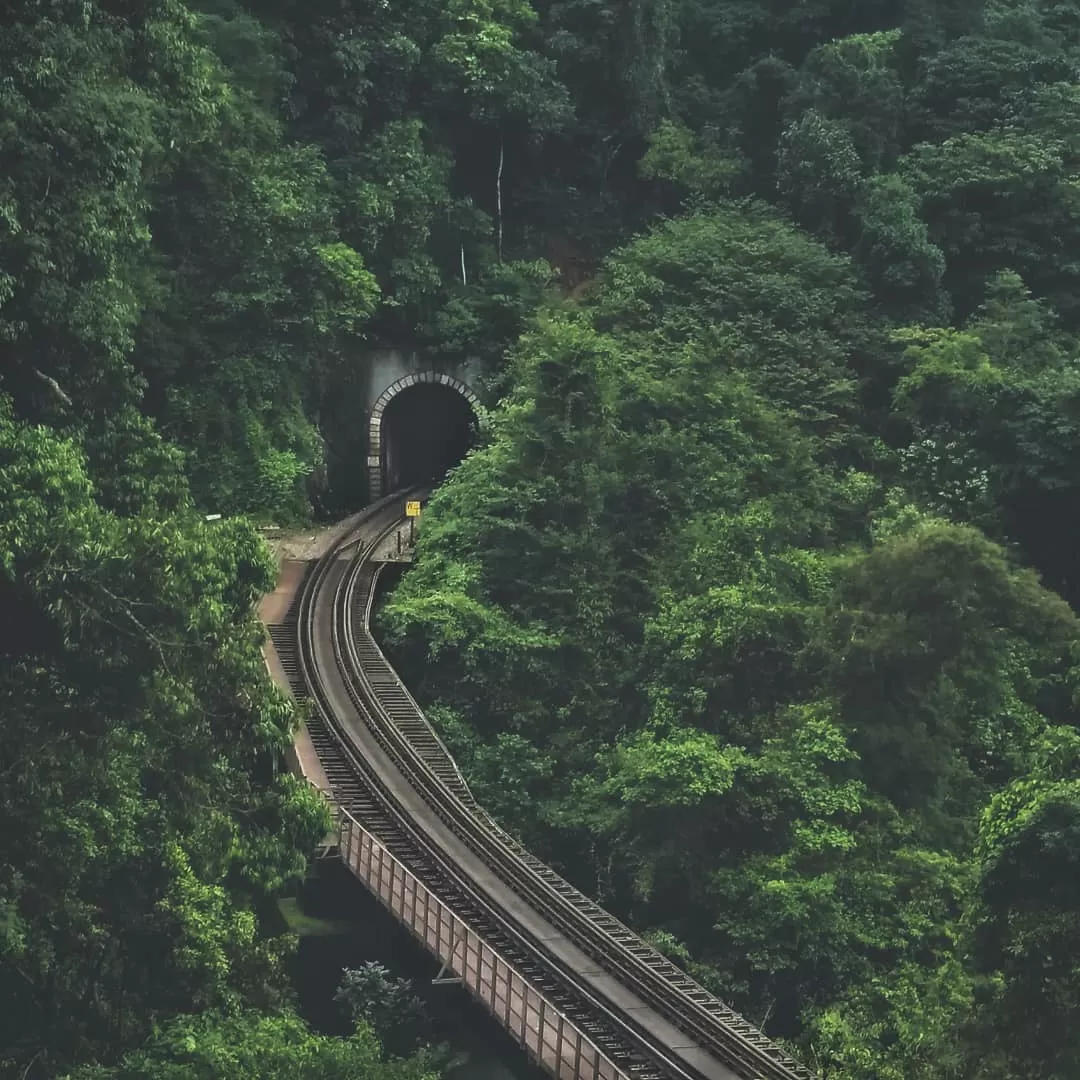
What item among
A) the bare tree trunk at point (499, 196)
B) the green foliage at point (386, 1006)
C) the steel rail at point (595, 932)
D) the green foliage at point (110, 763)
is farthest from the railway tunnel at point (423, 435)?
the green foliage at point (110, 763)

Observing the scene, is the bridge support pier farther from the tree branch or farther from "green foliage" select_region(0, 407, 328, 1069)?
the tree branch

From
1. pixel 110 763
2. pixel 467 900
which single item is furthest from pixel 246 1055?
pixel 467 900

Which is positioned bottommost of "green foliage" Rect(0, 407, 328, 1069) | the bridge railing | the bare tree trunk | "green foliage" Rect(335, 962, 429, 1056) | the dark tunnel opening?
"green foliage" Rect(335, 962, 429, 1056)

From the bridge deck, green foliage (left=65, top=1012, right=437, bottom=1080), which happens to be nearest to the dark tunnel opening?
the bridge deck

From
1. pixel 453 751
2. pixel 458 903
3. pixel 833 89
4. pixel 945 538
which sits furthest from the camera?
pixel 833 89

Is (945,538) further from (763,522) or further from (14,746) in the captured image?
(14,746)

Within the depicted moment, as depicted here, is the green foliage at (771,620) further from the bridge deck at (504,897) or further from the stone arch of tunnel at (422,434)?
the stone arch of tunnel at (422,434)

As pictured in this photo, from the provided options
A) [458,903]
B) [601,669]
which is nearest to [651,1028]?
[458,903]
